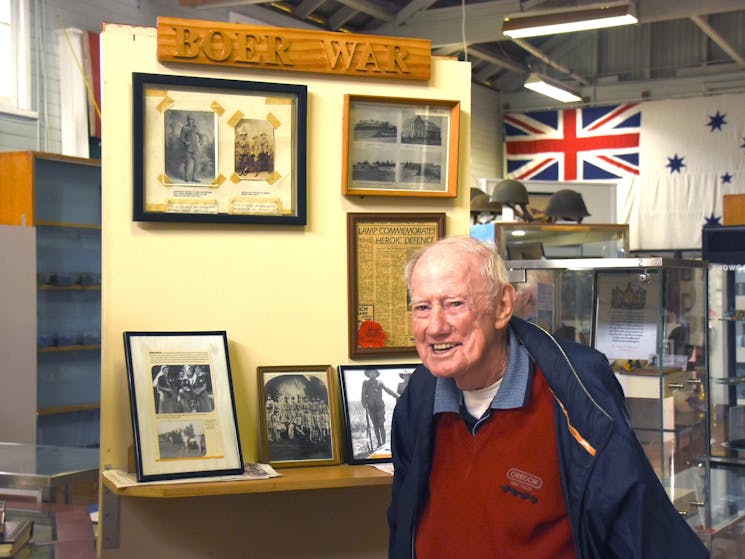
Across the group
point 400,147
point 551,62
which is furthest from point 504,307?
point 551,62

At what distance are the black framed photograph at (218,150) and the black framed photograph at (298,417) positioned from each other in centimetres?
46

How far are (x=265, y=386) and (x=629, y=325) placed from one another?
1.62m

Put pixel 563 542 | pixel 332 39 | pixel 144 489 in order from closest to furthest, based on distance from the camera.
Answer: pixel 563 542
pixel 144 489
pixel 332 39

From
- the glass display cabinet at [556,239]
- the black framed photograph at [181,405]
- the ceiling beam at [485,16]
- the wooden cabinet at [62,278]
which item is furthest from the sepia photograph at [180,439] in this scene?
the ceiling beam at [485,16]

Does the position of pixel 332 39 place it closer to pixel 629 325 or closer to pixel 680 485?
pixel 629 325

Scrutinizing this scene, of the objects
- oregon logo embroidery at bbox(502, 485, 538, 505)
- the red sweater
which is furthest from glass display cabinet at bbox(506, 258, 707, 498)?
oregon logo embroidery at bbox(502, 485, 538, 505)

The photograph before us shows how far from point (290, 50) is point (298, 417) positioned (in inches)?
42.5

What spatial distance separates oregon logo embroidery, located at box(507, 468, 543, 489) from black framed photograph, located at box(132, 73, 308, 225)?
3.75 ft

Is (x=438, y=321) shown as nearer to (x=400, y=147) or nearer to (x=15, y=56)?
(x=400, y=147)

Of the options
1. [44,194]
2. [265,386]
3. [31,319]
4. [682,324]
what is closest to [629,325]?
[682,324]

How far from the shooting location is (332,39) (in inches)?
110

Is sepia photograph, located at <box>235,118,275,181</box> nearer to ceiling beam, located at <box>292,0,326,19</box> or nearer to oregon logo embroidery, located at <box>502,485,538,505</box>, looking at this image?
oregon logo embroidery, located at <box>502,485,538,505</box>

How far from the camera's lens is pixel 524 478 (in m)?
1.93

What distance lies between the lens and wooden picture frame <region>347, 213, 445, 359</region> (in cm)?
287
